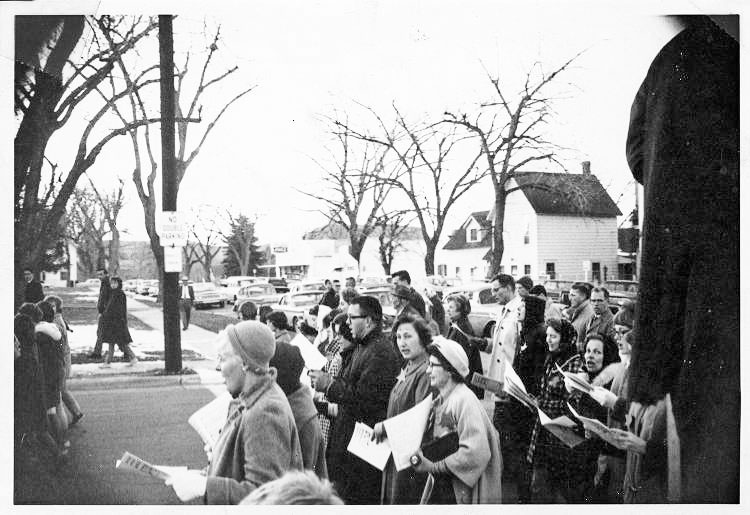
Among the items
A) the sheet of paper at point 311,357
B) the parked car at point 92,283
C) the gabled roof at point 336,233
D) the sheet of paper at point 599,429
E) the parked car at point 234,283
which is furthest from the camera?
the gabled roof at point 336,233

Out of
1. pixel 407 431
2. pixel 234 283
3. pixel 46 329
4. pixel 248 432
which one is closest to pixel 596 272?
pixel 407 431

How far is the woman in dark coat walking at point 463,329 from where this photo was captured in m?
4.44

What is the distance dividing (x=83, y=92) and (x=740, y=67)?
3.53 metres

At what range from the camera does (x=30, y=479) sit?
14.4 feet

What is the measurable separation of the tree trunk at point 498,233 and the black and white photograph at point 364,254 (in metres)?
0.02

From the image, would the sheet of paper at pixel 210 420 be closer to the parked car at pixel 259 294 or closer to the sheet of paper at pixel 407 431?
the parked car at pixel 259 294

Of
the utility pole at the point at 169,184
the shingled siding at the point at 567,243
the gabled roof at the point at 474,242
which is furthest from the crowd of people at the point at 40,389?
the shingled siding at the point at 567,243

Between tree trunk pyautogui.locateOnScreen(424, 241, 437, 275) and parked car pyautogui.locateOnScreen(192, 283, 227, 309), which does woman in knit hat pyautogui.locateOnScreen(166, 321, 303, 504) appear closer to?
parked car pyautogui.locateOnScreen(192, 283, 227, 309)

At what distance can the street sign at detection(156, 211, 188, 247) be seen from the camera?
458 cm

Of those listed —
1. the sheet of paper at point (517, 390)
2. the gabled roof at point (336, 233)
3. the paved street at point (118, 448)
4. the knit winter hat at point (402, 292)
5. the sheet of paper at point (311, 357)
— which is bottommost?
the paved street at point (118, 448)

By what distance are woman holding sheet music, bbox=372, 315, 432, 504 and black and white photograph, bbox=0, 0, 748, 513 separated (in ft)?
0.04

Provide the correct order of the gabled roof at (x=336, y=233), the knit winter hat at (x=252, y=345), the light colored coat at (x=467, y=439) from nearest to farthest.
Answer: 1. the knit winter hat at (x=252, y=345)
2. the light colored coat at (x=467, y=439)
3. the gabled roof at (x=336, y=233)

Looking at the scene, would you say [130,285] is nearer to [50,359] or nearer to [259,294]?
[50,359]

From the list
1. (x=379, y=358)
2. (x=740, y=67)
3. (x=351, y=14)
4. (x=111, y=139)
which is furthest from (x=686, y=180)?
(x=111, y=139)
